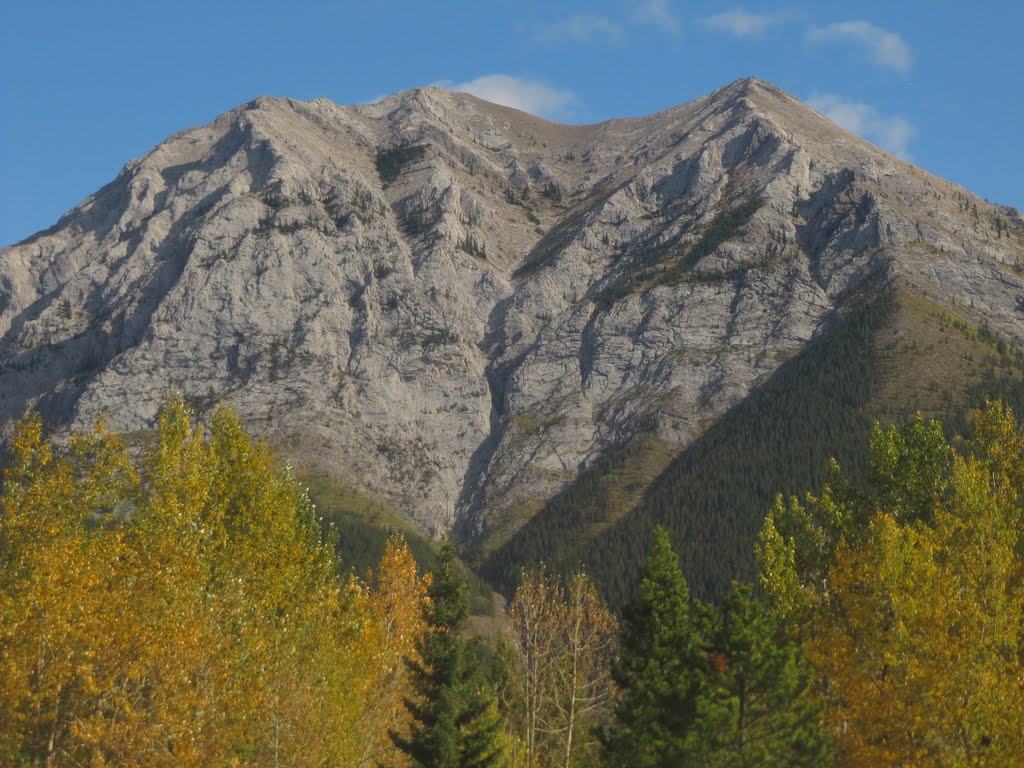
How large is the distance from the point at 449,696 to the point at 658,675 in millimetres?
13304

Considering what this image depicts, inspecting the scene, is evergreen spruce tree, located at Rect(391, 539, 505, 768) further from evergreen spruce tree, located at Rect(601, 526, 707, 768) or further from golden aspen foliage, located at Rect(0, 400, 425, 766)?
evergreen spruce tree, located at Rect(601, 526, 707, 768)

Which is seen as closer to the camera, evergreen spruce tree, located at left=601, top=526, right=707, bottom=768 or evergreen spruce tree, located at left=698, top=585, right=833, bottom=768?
evergreen spruce tree, located at left=698, top=585, right=833, bottom=768

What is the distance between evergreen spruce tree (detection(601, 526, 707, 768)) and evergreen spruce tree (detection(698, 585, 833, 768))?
907mm

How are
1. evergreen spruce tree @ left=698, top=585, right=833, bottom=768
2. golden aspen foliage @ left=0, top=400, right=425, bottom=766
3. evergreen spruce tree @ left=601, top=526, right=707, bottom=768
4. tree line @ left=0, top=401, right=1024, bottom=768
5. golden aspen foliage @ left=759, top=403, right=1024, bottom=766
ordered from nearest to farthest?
golden aspen foliage @ left=0, top=400, right=425, bottom=766
tree line @ left=0, top=401, right=1024, bottom=768
golden aspen foliage @ left=759, top=403, right=1024, bottom=766
evergreen spruce tree @ left=698, top=585, right=833, bottom=768
evergreen spruce tree @ left=601, top=526, right=707, bottom=768

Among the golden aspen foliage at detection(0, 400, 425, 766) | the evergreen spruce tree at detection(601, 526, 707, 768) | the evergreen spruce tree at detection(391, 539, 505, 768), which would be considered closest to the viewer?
the golden aspen foliage at detection(0, 400, 425, 766)

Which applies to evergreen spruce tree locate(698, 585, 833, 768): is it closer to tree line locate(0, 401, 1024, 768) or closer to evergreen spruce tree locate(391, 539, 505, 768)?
tree line locate(0, 401, 1024, 768)

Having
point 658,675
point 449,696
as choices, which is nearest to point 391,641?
→ point 449,696

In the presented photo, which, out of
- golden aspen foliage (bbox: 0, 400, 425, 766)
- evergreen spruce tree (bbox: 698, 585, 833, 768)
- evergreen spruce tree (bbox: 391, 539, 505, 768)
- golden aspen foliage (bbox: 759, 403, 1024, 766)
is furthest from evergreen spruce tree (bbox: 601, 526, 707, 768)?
golden aspen foliage (bbox: 0, 400, 425, 766)

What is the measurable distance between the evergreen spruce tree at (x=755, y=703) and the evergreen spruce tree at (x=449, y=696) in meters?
15.5

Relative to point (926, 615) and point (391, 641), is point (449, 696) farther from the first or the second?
point (926, 615)

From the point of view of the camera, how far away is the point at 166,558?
4178 centimetres

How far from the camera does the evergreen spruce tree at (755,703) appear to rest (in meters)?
44.8

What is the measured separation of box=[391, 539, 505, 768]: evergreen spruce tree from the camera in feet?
180

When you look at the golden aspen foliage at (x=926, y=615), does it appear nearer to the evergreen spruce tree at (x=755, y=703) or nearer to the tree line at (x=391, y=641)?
the tree line at (x=391, y=641)
